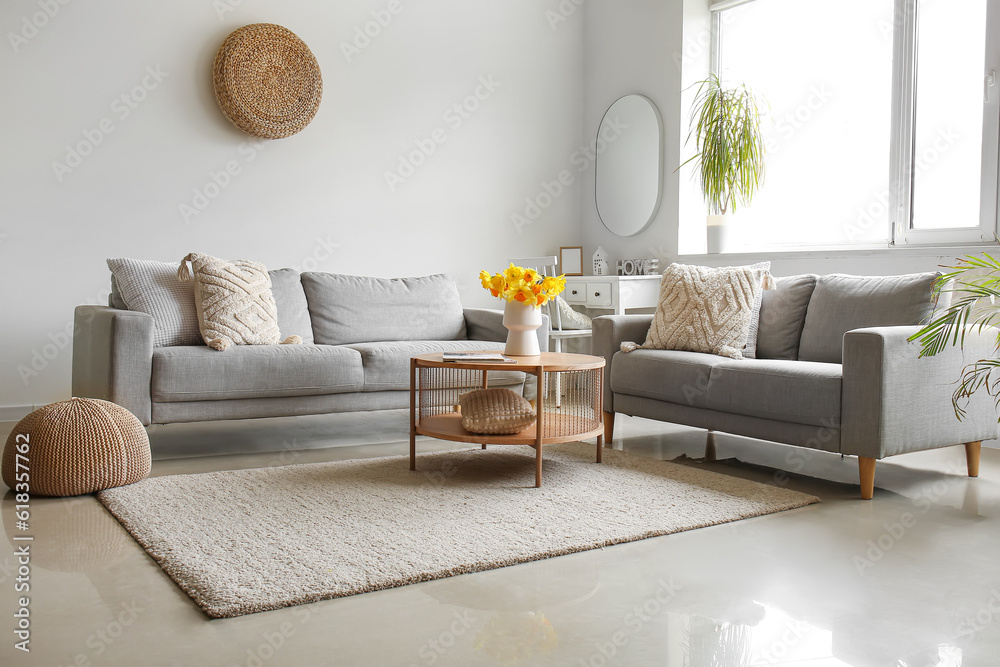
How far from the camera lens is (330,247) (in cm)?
525

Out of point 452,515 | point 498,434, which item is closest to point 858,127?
point 498,434

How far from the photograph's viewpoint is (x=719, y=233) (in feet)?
16.4

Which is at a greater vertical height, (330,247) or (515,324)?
(330,247)

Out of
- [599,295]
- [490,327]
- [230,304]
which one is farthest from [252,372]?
[599,295]

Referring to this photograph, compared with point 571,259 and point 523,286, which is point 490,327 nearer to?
point 523,286

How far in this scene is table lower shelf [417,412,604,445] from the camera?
308 cm

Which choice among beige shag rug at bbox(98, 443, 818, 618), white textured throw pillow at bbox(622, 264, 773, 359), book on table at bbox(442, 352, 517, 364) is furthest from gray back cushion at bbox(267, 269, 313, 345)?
white textured throw pillow at bbox(622, 264, 773, 359)

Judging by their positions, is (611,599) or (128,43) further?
(128,43)

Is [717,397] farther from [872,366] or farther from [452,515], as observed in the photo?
[452,515]

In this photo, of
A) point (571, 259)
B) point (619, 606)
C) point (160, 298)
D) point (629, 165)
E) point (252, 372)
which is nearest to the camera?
point (619, 606)

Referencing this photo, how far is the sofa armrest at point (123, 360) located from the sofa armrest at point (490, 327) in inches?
69.5

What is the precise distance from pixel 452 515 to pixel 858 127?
3.35m

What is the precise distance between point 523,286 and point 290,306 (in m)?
1.41

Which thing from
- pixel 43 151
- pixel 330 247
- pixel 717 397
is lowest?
pixel 717 397
